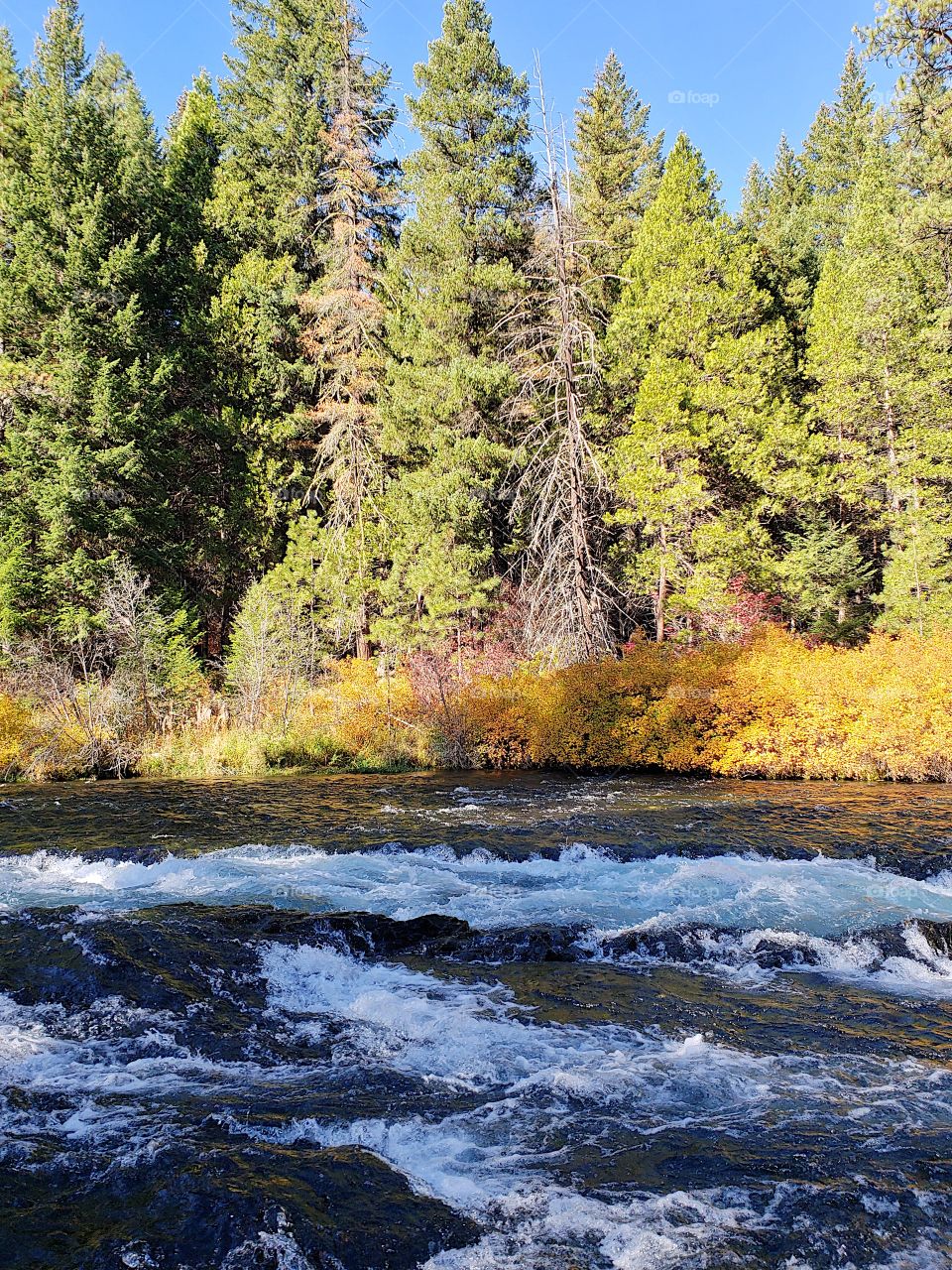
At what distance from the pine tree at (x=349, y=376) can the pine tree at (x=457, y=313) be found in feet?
5.23

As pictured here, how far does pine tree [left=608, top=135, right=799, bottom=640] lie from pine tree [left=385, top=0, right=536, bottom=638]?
3.37m

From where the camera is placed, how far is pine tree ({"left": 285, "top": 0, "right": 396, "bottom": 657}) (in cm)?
2358

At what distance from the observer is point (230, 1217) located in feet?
9.65

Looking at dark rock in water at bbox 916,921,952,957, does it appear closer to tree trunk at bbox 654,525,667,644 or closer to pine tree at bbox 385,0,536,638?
tree trunk at bbox 654,525,667,644

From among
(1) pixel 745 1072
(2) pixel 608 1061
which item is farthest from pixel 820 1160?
(2) pixel 608 1061

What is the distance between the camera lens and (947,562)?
58.9 ft

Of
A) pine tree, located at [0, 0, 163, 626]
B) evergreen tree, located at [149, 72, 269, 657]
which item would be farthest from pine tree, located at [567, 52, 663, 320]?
pine tree, located at [0, 0, 163, 626]

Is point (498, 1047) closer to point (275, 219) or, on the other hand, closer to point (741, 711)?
point (741, 711)

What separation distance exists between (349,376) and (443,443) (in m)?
5.91

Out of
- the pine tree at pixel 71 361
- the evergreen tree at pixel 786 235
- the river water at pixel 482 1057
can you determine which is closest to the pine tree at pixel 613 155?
the evergreen tree at pixel 786 235

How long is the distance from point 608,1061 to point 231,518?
874 inches

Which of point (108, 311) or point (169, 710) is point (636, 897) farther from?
point (108, 311)

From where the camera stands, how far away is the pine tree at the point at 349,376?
23578mm

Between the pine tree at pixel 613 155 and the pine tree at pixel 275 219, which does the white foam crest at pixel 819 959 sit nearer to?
the pine tree at pixel 275 219
